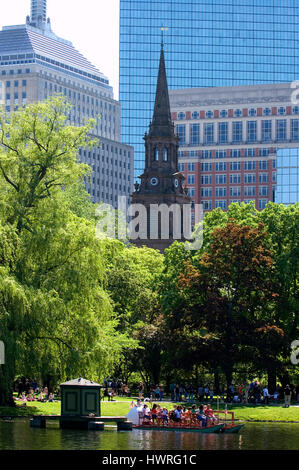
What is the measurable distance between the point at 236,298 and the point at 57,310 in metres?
24.6

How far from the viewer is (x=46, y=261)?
2347 inches

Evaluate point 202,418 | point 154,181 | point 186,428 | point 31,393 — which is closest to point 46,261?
point 186,428

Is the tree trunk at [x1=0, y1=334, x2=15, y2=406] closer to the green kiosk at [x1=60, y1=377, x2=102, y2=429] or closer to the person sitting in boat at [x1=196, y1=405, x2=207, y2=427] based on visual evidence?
the green kiosk at [x1=60, y1=377, x2=102, y2=429]

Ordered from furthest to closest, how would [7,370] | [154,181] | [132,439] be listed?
[154,181] < [7,370] < [132,439]

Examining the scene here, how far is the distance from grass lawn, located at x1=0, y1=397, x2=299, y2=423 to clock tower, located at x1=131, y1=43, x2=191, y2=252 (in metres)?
84.8

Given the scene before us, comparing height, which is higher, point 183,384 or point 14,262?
point 14,262

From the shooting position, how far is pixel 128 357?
89062 millimetres

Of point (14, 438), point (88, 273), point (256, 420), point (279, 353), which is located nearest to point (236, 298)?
point (279, 353)

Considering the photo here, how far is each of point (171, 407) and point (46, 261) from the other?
1795 cm

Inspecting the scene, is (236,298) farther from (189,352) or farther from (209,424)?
(209,424)

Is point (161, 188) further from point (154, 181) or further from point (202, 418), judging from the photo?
point (202, 418)

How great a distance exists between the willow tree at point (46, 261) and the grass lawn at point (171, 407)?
59.6 inches

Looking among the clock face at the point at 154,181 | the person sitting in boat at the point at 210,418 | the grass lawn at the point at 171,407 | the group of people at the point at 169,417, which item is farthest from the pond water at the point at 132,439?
the clock face at the point at 154,181

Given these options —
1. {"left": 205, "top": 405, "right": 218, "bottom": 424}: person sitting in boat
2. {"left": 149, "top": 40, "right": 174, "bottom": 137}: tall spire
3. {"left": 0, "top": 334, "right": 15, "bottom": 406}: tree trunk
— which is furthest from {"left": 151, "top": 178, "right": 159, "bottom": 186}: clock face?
{"left": 205, "top": 405, "right": 218, "bottom": 424}: person sitting in boat
